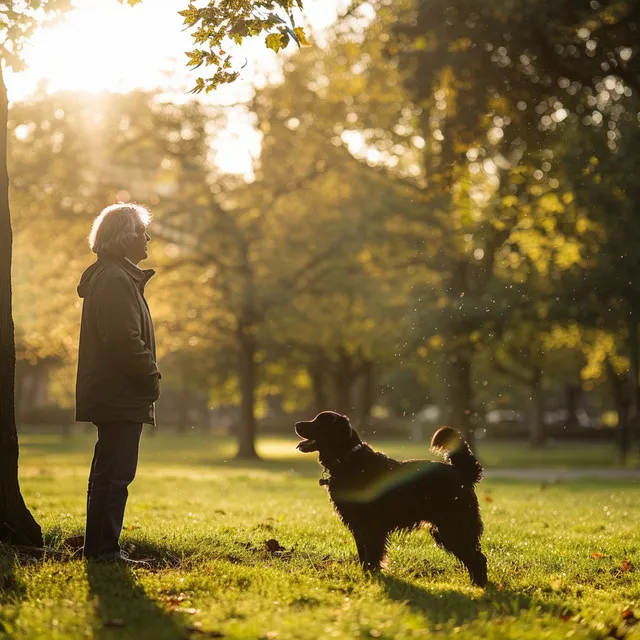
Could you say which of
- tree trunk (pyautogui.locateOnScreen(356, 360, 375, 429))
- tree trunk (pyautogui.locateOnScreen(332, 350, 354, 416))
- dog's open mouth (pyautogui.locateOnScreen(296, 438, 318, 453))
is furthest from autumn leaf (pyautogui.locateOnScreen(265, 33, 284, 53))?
tree trunk (pyautogui.locateOnScreen(356, 360, 375, 429))

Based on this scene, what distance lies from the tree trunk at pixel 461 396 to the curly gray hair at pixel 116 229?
16.9 metres

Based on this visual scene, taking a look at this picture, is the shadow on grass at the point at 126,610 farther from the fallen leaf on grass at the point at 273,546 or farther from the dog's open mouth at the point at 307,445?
the fallen leaf on grass at the point at 273,546

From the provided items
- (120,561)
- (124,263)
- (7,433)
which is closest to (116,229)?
(124,263)

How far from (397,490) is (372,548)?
48cm

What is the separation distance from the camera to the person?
5.82m

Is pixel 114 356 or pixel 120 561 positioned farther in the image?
pixel 120 561

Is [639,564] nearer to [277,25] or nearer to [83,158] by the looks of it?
[277,25]

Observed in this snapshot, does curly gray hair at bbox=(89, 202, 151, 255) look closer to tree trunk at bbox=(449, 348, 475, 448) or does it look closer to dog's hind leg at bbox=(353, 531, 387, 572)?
dog's hind leg at bbox=(353, 531, 387, 572)

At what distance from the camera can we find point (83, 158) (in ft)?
84.2

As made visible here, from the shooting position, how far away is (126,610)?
15.8 ft

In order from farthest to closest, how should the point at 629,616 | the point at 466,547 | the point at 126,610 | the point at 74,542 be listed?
the point at 74,542
the point at 466,547
the point at 629,616
the point at 126,610

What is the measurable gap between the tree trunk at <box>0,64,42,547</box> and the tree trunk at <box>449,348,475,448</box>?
53.7 ft

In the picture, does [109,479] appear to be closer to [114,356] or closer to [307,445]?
[114,356]

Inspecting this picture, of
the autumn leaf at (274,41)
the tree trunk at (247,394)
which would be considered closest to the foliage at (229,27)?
the autumn leaf at (274,41)
